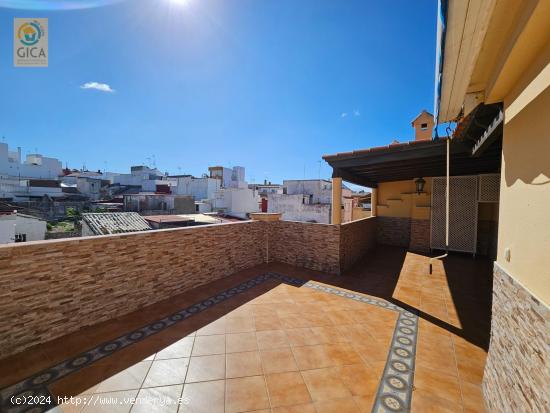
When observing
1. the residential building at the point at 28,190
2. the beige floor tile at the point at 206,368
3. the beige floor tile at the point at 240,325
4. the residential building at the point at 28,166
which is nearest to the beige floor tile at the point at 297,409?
the beige floor tile at the point at 206,368

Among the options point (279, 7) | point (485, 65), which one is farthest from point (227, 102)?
point (485, 65)

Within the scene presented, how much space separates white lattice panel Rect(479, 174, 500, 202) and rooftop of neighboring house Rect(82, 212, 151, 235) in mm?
13228

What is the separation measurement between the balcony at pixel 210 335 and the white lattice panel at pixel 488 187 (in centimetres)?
347

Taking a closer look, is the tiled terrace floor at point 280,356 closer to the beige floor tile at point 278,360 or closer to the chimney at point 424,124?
the beige floor tile at point 278,360

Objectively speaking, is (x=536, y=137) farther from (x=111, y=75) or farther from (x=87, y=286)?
(x=111, y=75)

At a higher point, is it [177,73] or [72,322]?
[177,73]

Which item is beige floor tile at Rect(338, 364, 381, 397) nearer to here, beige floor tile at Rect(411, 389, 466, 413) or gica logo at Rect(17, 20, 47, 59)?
beige floor tile at Rect(411, 389, 466, 413)

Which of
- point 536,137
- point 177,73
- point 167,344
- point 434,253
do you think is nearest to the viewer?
point 536,137

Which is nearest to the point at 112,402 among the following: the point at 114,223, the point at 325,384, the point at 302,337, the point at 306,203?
the point at 325,384

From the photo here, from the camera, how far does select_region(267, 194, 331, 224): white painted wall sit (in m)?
16.6

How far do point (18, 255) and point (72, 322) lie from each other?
1.21m

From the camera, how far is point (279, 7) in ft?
16.4

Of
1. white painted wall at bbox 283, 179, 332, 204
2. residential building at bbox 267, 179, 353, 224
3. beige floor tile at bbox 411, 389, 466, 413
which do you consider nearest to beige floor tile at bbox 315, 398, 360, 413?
beige floor tile at bbox 411, 389, 466, 413

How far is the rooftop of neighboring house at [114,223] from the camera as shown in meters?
9.45
